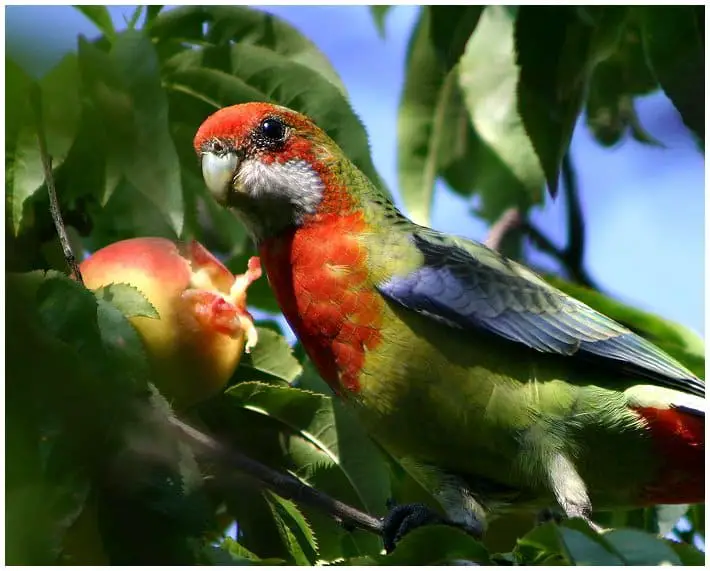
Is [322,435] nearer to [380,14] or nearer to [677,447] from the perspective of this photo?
[677,447]

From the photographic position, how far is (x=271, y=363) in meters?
3.41

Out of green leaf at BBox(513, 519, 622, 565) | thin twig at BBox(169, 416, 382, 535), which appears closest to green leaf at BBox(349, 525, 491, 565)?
green leaf at BBox(513, 519, 622, 565)

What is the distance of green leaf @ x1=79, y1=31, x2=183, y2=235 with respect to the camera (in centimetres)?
273

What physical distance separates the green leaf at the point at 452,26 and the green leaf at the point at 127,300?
4.67ft

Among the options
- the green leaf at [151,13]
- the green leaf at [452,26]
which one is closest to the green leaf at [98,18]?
the green leaf at [151,13]

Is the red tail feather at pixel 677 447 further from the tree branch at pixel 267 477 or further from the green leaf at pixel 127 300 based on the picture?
the green leaf at pixel 127 300

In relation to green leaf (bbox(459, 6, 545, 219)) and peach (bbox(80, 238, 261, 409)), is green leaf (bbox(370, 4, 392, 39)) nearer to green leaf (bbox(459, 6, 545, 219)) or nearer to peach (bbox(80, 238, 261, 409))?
green leaf (bbox(459, 6, 545, 219))

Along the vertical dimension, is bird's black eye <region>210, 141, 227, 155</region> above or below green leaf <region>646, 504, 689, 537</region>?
above

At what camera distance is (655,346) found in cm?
348

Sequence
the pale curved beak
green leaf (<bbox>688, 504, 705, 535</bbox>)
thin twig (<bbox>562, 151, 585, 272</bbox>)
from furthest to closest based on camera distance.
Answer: thin twig (<bbox>562, 151, 585, 272</bbox>)
green leaf (<bbox>688, 504, 705, 535</bbox>)
the pale curved beak

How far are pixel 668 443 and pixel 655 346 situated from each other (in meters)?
0.39

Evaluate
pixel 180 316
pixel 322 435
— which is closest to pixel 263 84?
pixel 180 316

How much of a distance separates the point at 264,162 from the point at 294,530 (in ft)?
4.51

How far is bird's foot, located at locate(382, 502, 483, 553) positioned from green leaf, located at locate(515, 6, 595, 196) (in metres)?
1.19
